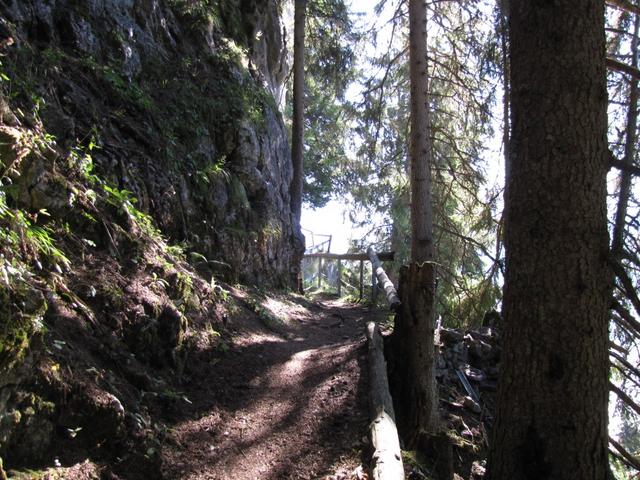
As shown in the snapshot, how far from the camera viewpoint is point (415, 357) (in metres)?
4.89

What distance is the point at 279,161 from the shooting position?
41.3 feet

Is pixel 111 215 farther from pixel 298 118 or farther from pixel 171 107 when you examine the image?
pixel 298 118

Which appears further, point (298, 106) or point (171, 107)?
point (298, 106)

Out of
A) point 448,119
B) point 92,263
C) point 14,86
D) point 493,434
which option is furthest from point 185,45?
point 493,434


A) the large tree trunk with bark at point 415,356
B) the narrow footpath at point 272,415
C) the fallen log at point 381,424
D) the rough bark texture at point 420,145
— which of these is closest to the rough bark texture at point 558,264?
the fallen log at point 381,424

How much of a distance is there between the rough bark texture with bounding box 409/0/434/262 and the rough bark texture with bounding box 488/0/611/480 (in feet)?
18.2

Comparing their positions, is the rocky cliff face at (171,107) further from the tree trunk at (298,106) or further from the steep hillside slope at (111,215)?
the tree trunk at (298,106)

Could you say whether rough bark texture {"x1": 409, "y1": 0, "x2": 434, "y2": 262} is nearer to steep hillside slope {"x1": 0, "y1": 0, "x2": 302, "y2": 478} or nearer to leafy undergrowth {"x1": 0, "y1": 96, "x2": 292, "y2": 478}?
steep hillside slope {"x1": 0, "y1": 0, "x2": 302, "y2": 478}

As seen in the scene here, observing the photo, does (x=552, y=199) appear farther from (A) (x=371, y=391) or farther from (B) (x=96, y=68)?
(B) (x=96, y=68)

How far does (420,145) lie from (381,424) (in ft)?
20.0

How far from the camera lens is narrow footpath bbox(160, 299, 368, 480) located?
3.43m

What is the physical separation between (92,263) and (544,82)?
384cm

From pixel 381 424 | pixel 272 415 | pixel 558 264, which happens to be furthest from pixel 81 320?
pixel 558 264

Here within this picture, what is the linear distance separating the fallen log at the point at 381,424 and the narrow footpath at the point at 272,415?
16 centimetres
